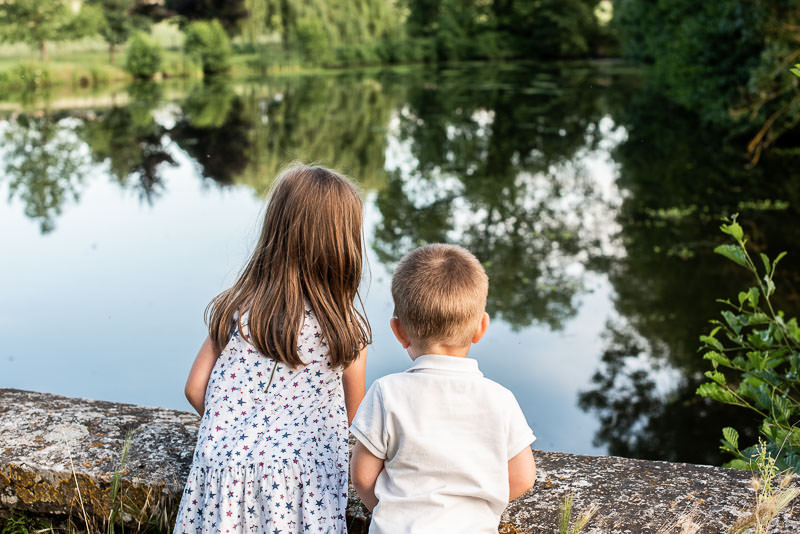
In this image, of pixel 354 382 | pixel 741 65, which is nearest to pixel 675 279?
pixel 354 382

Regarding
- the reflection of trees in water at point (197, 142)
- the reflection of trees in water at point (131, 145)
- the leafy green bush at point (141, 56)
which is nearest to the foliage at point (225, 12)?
the leafy green bush at point (141, 56)

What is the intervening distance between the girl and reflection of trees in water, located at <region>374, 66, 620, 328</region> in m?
4.09

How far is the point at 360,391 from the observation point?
2.12 meters

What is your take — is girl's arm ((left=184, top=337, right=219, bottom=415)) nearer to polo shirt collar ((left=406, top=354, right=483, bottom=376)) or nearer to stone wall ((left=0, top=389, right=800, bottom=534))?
stone wall ((left=0, top=389, right=800, bottom=534))

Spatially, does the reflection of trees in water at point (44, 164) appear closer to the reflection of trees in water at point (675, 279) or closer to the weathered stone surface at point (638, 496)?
the reflection of trees in water at point (675, 279)

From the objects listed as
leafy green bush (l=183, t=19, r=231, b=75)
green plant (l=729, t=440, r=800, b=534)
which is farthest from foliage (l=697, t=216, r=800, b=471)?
leafy green bush (l=183, t=19, r=231, b=75)

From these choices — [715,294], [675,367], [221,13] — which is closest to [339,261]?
[675,367]

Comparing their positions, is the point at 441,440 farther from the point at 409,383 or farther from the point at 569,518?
the point at 569,518

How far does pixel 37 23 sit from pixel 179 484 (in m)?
29.8

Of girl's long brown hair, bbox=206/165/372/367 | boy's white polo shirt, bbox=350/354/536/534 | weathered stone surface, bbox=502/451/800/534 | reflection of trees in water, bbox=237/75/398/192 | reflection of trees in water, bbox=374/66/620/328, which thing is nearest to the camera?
boy's white polo shirt, bbox=350/354/536/534

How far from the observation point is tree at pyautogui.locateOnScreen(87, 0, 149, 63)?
3506cm

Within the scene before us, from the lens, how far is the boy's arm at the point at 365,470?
1643 mm

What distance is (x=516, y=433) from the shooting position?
160cm

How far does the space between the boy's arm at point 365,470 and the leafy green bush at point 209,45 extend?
122ft
